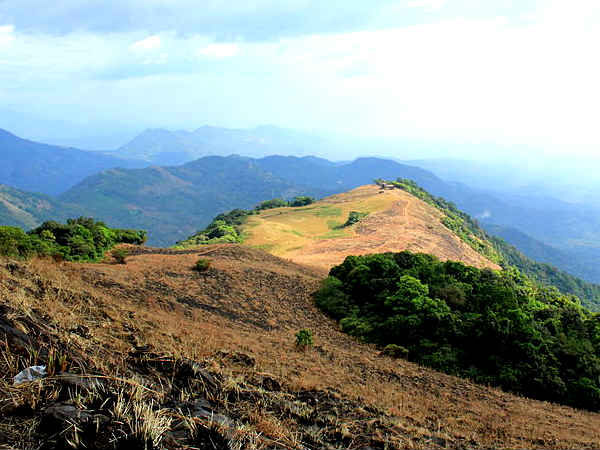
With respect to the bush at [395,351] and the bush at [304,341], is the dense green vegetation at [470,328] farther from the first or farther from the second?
the bush at [304,341]

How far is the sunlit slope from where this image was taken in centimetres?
3934

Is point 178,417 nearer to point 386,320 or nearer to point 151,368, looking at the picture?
point 151,368

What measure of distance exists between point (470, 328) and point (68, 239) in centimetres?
2144

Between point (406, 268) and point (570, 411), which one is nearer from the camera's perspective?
point (570, 411)

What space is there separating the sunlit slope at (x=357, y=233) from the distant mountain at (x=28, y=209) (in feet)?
368

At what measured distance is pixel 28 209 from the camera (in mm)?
152125

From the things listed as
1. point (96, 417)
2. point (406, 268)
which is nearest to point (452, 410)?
point (96, 417)

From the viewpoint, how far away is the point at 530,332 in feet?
45.7

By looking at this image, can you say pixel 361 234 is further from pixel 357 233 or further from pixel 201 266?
pixel 201 266

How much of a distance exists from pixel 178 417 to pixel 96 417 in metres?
0.86

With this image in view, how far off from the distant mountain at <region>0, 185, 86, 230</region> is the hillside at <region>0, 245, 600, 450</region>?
479 ft

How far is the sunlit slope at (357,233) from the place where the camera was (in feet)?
129

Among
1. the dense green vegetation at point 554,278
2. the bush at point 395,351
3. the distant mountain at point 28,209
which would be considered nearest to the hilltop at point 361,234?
the dense green vegetation at point 554,278

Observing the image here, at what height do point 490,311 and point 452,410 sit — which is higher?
point 490,311
